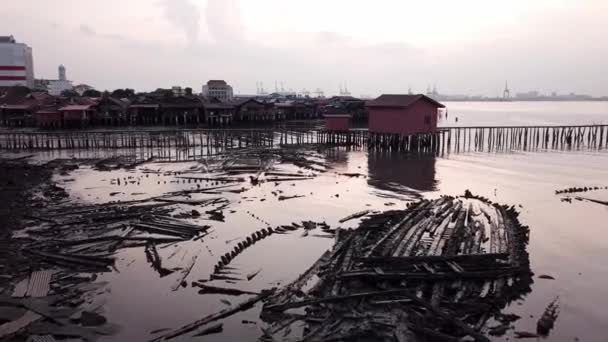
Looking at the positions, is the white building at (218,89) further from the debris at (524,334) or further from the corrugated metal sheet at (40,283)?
the debris at (524,334)

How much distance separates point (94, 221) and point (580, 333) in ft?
43.5

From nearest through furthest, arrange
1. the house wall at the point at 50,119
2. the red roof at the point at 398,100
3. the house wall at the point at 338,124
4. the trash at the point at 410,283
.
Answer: the trash at the point at 410,283 → the red roof at the point at 398,100 → the house wall at the point at 338,124 → the house wall at the point at 50,119

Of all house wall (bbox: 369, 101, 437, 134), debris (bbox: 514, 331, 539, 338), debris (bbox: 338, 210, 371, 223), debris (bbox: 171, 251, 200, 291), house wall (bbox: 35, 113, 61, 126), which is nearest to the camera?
debris (bbox: 514, 331, 539, 338)

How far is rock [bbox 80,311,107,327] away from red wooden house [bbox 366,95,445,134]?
2836 centimetres

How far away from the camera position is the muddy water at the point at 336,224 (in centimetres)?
922

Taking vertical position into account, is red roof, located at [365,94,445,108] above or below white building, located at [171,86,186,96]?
below

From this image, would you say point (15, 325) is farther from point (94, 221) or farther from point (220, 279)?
point (94, 221)

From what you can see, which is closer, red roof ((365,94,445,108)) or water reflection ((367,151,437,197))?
water reflection ((367,151,437,197))

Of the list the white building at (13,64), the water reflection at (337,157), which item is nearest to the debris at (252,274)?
the water reflection at (337,157)

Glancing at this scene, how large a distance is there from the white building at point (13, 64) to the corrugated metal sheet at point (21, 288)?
8216cm

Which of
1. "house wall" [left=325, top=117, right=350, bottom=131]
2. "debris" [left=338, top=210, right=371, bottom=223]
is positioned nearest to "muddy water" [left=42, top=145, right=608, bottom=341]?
"debris" [left=338, top=210, right=371, bottom=223]

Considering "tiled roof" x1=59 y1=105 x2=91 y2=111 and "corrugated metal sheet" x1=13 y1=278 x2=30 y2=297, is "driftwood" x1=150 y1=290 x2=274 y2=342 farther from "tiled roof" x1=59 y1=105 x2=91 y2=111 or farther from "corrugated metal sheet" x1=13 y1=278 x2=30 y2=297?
"tiled roof" x1=59 y1=105 x2=91 y2=111

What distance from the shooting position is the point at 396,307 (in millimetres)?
8711

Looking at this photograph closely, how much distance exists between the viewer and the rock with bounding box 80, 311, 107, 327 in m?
8.60
